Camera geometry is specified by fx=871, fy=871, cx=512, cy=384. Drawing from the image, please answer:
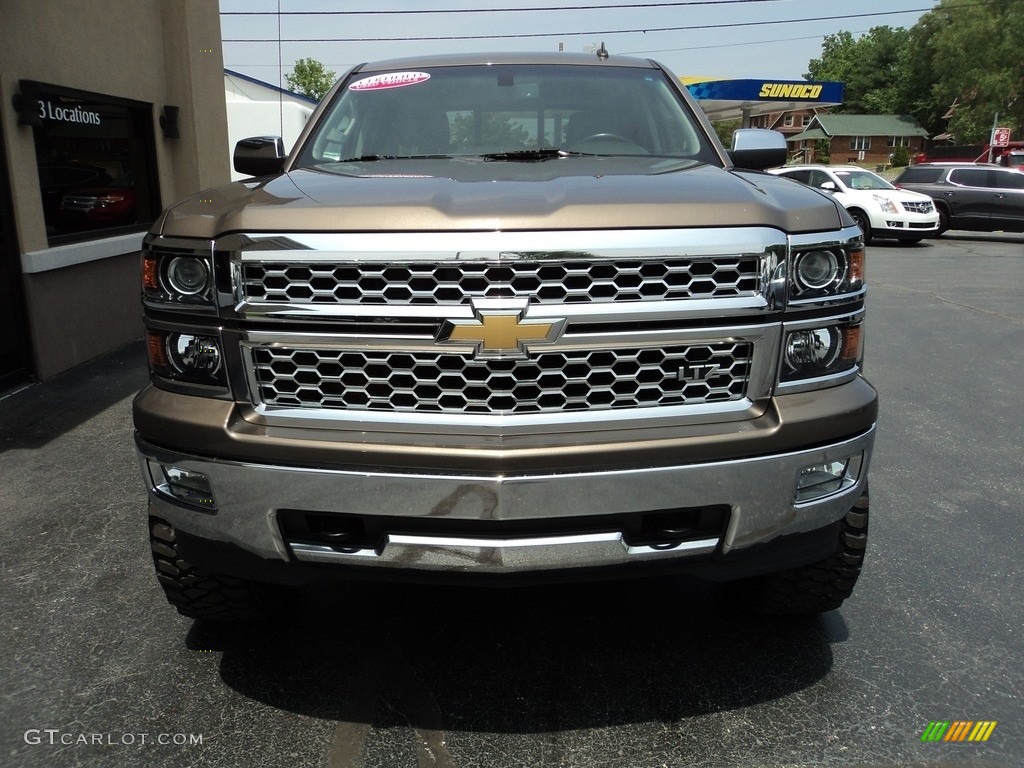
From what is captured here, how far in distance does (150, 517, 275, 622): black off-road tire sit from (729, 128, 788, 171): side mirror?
2393 mm

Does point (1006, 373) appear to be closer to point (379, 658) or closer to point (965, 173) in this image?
point (379, 658)

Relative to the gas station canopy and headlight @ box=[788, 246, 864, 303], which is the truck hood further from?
the gas station canopy

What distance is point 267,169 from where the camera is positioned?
3.65 metres

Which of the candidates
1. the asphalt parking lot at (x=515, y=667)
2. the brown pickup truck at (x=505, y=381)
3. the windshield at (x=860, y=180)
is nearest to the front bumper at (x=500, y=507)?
the brown pickup truck at (x=505, y=381)

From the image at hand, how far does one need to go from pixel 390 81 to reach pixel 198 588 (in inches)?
87.3

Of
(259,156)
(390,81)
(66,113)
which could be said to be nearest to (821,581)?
(390,81)

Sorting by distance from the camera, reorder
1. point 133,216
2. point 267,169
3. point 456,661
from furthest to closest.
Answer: point 133,216 → point 267,169 → point 456,661

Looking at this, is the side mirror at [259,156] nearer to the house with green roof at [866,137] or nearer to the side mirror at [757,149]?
the side mirror at [757,149]

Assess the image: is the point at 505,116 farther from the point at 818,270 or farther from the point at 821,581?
the point at 821,581

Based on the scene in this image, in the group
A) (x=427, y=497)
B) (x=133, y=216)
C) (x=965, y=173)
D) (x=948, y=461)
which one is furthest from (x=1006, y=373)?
(x=965, y=173)

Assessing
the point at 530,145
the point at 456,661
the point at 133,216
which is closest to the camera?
the point at 456,661

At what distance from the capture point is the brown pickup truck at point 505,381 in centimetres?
207

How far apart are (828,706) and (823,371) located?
1.00 m

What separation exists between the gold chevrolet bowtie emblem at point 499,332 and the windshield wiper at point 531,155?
3.52 feet
